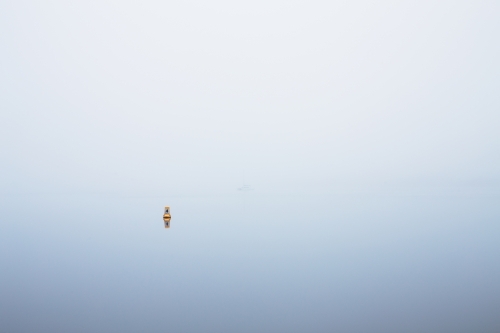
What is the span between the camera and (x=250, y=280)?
20.3ft

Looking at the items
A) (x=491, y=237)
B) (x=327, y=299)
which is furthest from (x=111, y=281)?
(x=491, y=237)

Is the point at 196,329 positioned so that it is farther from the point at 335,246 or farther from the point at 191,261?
the point at 335,246

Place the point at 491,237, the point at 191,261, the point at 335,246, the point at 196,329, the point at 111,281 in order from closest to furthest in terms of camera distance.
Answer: the point at 196,329 < the point at 111,281 < the point at 191,261 < the point at 335,246 < the point at 491,237

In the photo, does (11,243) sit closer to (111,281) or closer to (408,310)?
(111,281)

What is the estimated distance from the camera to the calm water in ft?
14.8

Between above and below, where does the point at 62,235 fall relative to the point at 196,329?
above

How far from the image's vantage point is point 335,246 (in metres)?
9.15

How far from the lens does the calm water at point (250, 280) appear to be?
178 inches

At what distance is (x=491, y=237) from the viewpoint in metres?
10.0

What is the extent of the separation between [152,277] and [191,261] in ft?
4.01

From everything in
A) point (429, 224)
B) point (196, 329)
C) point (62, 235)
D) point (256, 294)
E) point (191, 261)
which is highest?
point (429, 224)

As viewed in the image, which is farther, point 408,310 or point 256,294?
point 256,294

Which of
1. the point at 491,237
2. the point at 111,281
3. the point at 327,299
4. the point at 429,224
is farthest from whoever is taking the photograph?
the point at 429,224

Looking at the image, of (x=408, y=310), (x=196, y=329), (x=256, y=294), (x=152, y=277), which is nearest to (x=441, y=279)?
(x=408, y=310)
